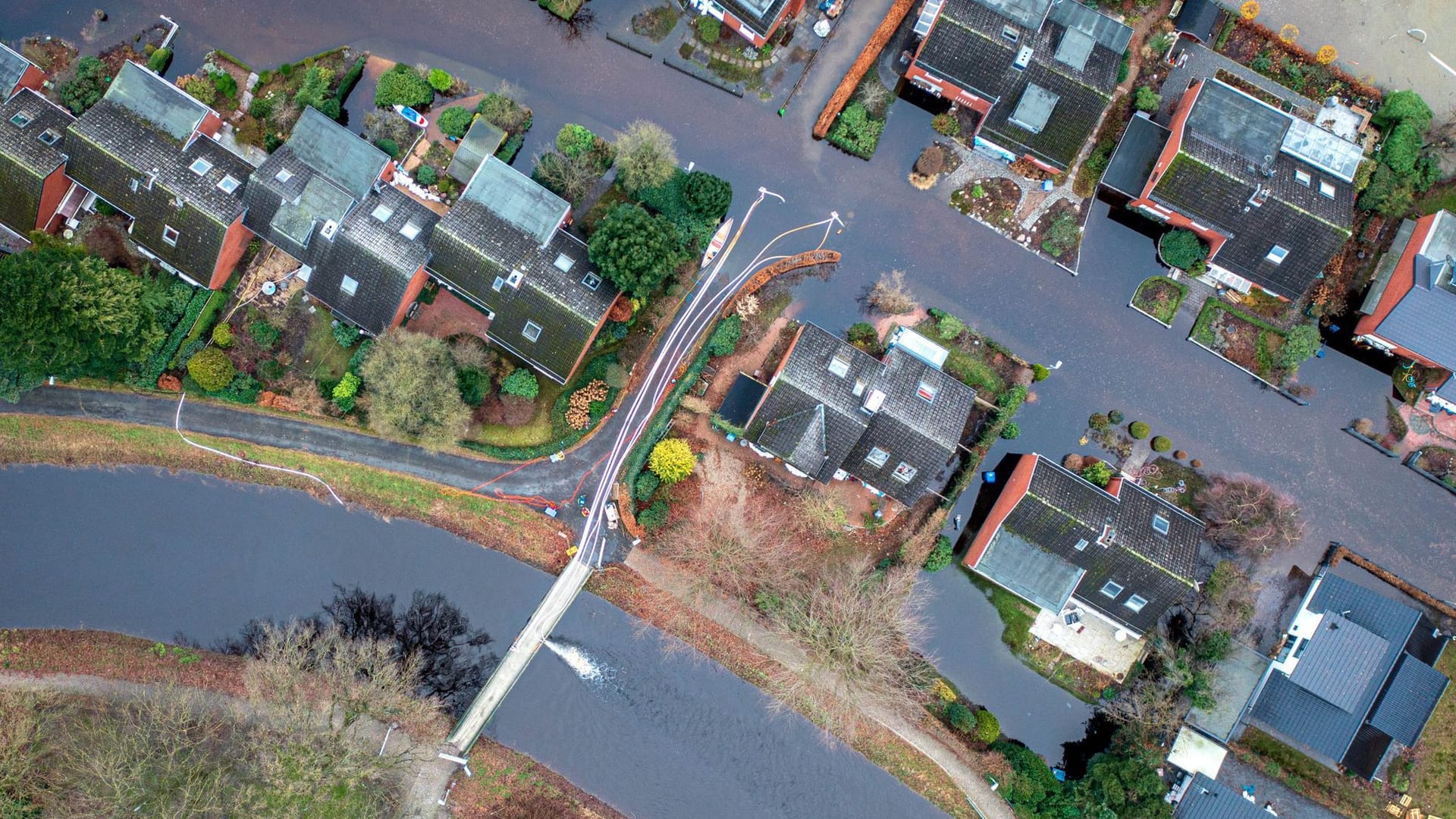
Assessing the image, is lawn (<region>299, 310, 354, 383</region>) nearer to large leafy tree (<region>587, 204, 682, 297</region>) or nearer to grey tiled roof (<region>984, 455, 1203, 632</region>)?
large leafy tree (<region>587, 204, 682, 297</region>)

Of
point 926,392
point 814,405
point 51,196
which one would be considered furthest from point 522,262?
point 51,196

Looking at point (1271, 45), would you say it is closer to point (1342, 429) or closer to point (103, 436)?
point (1342, 429)

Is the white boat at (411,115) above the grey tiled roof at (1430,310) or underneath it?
underneath

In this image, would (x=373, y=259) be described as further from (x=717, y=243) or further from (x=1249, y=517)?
(x=1249, y=517)

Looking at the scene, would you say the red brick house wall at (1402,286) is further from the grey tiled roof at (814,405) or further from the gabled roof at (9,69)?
the gabled roof at (9,69)

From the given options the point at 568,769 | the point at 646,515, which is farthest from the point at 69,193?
the point at 568,769

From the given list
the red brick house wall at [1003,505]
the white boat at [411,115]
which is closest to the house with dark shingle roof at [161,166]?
the white boat at [411,115]

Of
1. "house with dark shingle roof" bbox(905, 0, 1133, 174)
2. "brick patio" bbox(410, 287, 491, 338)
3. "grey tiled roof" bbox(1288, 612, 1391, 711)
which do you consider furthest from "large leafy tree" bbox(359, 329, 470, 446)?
"grey tiled roof" bbox(1288, 612, 1391, 711)
